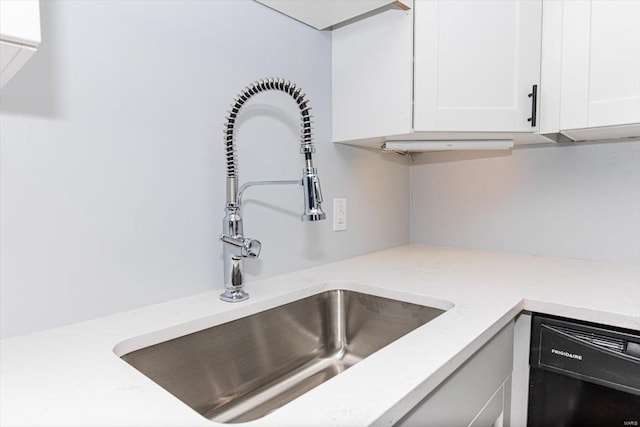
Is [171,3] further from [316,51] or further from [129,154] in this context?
[316,51]

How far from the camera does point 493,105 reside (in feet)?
3.87

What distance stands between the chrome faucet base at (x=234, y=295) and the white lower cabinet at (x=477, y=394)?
0.49m

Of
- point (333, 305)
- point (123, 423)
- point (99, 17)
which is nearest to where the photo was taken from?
point (123, 423)

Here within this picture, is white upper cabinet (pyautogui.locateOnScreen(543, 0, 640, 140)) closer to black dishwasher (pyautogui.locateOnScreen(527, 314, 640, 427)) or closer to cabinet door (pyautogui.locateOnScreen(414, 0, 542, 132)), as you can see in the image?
cabinet door (pyautogui.locateOnScreen(414, 0, 542, 132))

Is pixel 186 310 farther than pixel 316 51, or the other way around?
pixel 316 51

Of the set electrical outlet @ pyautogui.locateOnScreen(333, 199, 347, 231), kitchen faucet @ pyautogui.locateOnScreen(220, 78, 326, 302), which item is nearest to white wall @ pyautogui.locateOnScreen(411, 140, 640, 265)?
electrical outlet @ pyautogui.locateOnScreen(333, 199, 347, 231)

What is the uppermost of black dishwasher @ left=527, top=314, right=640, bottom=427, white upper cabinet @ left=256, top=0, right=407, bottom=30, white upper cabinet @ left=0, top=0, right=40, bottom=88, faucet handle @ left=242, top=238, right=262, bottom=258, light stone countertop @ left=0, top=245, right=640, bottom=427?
white upper cabinet @ left=256, top=0, right=407, bottom=30

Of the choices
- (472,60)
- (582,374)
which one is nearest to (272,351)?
(582,374)

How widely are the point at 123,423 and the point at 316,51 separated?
1172 millimetres

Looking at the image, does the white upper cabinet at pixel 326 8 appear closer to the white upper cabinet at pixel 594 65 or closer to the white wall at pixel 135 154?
the white wall at pixel 135 154

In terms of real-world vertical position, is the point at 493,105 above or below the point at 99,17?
below

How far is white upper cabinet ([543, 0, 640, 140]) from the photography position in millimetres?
1038

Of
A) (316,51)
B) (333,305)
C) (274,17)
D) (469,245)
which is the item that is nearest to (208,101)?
(274,17)

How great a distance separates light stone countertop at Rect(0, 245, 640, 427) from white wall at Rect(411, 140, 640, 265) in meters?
0.14
